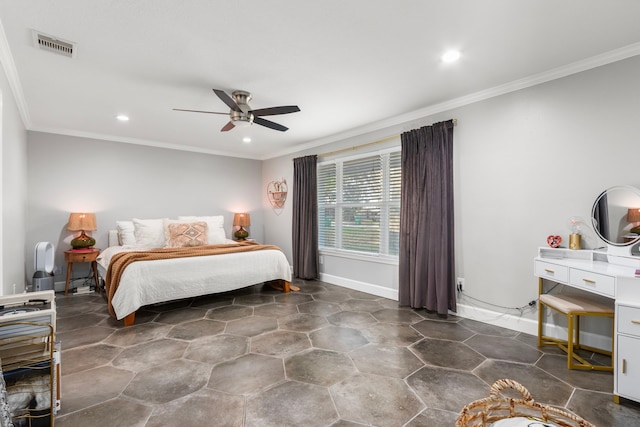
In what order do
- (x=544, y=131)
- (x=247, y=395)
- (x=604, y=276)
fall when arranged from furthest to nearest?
(x=544, y=131) < (x=604, y=276) < (x=247, y=395)

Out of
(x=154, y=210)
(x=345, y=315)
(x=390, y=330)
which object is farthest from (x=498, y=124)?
(x=154, y=210)

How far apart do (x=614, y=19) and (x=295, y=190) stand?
431cm

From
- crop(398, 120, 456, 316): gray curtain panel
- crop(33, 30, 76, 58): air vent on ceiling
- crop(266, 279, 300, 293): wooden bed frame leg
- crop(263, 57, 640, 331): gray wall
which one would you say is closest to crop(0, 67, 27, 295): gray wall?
crop(33, 30, 76, 58): air vent on ceiling

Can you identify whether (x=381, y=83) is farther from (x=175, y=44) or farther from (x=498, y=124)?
(x=175, y=44)

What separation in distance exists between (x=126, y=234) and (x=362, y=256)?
150 inches

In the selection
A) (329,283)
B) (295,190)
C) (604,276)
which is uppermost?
(295,190)

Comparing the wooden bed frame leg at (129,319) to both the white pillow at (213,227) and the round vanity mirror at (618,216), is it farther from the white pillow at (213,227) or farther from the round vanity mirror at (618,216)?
the round vanity mirror at (618,216)

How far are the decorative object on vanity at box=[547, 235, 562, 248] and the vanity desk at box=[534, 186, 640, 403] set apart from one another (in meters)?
0.08

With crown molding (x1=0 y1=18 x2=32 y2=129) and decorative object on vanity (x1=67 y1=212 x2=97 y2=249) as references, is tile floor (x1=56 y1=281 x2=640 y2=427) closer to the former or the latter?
decorative object on vanity (x1=67 y1=212 x2=97 y2=249)

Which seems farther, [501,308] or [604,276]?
[501,308]

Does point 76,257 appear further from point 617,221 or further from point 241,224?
point 617,221

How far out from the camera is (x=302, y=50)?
7.66 ft

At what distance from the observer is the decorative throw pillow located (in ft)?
15.1

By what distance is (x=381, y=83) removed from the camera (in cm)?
291
